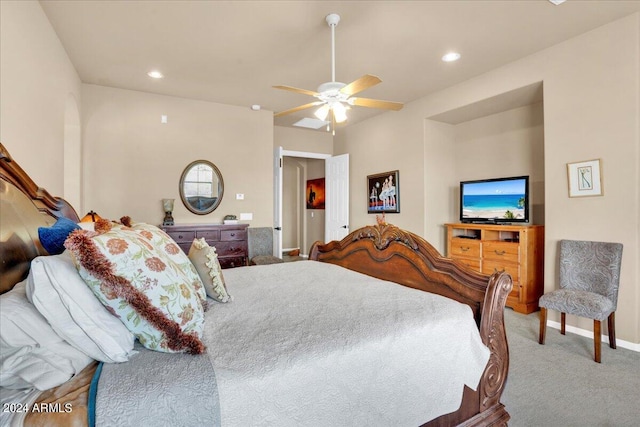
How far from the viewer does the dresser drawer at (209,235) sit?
13.8ft

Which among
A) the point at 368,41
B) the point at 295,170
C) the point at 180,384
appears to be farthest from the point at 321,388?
the point at 295,170

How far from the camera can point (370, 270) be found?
240cm

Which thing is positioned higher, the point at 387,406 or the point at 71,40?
the point at 71,40

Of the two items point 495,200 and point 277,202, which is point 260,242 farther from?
point 495,200

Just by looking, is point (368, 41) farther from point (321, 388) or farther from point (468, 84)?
point (321, 388)

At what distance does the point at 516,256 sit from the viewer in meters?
3.67

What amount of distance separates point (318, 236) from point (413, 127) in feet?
12.6

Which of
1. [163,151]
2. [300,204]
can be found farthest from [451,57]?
[300,204]

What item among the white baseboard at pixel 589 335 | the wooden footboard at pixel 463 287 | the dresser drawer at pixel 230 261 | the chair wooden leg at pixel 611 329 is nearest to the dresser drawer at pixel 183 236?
the dresser drawer at pixel 230 261

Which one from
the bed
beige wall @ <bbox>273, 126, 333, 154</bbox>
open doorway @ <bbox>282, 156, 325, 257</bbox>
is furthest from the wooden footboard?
open doorway @ <bbox>282, 156, 325, 257</bbox>

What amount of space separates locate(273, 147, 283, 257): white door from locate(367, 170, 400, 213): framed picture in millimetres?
1632

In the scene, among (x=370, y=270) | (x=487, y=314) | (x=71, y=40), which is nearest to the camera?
(x=487, y=314)

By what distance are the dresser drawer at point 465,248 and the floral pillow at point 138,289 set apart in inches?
152

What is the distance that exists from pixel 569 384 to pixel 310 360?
217 centimetres
